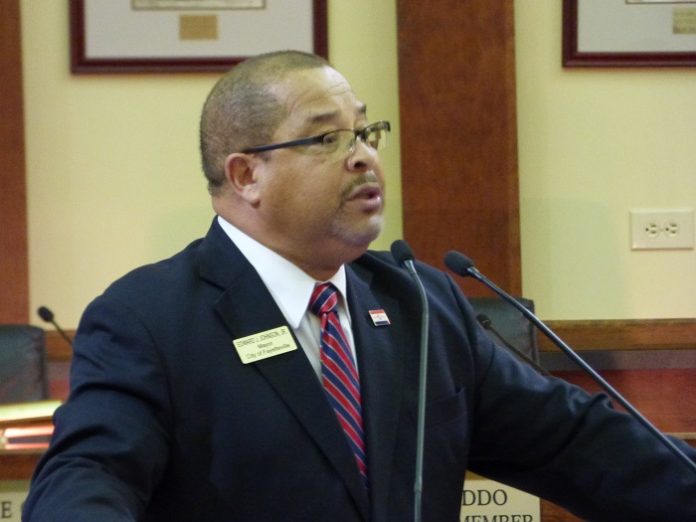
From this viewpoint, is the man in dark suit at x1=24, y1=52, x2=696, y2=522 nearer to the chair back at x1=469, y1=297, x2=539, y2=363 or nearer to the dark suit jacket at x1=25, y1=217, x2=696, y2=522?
the dark suit jacket at x1=25, y1=217, x2=696, y2=522

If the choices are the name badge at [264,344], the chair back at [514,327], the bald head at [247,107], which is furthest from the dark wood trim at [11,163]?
the name badge at [264,344]

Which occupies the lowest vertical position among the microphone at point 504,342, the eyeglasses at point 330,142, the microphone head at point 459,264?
the microphone at point 504,342

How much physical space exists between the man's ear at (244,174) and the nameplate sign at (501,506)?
93cm

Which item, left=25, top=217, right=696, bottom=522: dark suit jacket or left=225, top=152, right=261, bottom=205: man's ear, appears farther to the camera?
left=225, top=152, right=261, bottom=205: man's ear

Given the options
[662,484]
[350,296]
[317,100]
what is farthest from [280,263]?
[662,484]

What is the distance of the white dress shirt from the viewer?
6.33 feet

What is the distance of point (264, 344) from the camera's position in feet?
6.12

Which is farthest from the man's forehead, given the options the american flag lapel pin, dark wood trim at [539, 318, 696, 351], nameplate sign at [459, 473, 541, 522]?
dark wood trim at [539, 318, 696, 351]

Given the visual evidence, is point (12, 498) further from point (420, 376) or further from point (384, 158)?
point (384, 158)

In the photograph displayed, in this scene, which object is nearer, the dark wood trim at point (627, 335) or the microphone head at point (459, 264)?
the microphone head at point (459, 264)

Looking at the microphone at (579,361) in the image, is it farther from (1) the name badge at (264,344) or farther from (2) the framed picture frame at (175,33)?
(2) the framed picture frame at (175,33)

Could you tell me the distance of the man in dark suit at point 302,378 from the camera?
1763mm

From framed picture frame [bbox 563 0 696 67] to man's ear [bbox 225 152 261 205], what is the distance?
2412mm

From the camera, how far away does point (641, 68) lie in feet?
13.8
